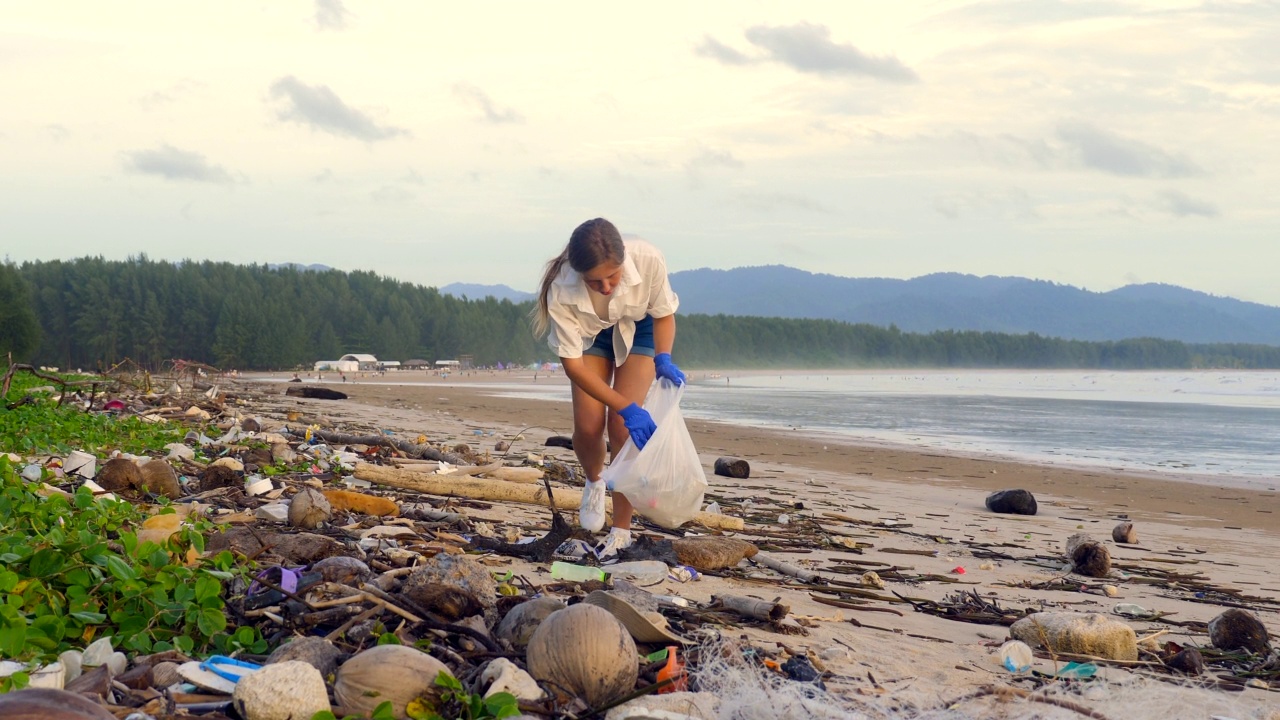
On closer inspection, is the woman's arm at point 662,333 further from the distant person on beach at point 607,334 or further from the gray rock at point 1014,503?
the gray rock at point 1014,503

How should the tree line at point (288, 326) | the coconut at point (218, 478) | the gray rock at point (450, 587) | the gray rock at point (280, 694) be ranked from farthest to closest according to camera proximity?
1. the tree line at point (288, 326)
2. the coconut at point (218, 478)
3. the gray rock at point (450, 587)
4. the gray rock at point (280, 694)

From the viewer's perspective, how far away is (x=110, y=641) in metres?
2.48

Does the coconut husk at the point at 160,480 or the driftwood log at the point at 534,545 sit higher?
the coconut husk at the point at 160,480

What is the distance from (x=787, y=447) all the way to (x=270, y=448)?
9071 mm

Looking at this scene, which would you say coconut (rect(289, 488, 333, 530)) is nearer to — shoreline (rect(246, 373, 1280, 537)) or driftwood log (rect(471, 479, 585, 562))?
driftwood log (rect(471, 479, 585, 562))

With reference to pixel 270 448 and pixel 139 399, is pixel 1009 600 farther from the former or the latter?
pixel 139 399

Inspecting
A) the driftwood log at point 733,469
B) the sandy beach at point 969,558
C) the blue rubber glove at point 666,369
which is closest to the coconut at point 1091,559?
the sandy beach at point 969,558

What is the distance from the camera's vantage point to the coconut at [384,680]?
2.22 meters

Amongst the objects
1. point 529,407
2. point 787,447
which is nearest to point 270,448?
point 787,447

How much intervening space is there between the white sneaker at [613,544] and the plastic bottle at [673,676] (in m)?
1.90

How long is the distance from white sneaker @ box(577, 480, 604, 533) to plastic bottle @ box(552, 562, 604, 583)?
3.92 ft

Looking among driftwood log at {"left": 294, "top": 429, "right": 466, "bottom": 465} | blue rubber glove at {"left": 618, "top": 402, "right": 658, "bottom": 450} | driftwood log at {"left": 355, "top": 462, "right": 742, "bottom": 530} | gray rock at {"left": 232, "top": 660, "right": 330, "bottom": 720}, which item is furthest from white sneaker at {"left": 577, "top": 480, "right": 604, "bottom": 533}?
driftwood log at {"left": 294, "top": 429, "right": 466, "bottom": 465}

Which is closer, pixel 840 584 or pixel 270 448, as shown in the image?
pixel 840 584

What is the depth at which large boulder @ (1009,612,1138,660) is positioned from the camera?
3299 millimetres
